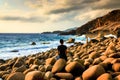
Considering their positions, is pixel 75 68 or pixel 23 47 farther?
pixel 23 47

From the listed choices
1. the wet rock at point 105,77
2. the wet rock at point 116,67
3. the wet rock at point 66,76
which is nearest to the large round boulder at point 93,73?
the wet rock at point 105,77

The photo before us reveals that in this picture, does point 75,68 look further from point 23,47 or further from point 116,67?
point 23,47

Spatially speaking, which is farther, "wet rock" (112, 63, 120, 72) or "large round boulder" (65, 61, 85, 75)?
"large round boulder" (65, 61, 85, 75)

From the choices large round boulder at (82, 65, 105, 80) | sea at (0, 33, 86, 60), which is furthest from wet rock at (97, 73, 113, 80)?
sea at (0, 33, 86, 60)

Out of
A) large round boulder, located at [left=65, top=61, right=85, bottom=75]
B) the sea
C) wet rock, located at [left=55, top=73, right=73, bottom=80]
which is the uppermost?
large round boulder, located at [left=65, top=61, right=85, bottom=75]

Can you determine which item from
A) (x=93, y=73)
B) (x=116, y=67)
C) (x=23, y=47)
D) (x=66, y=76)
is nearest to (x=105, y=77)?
(x=93, y=73)

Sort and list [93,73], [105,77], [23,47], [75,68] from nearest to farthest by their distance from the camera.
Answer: [105,77] < [93,73] < [75,68] < [23,47]

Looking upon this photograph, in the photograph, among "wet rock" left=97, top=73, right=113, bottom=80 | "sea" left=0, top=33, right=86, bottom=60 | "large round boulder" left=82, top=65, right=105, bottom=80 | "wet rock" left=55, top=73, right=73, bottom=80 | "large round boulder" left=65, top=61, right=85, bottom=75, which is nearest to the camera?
"wet rock" left=97, top=73, right=113, bottom=80

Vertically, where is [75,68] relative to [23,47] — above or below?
above

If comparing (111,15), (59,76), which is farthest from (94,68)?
(111,15)

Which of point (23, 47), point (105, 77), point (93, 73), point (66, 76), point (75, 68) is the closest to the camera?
point (105, 77)

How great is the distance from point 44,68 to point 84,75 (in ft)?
7.26

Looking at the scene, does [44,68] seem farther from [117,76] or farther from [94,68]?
[117,76]

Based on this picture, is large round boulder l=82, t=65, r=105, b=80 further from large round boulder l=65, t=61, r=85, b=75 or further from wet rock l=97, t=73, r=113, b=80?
large round boulder l=65, t=61, r=85, b=75
